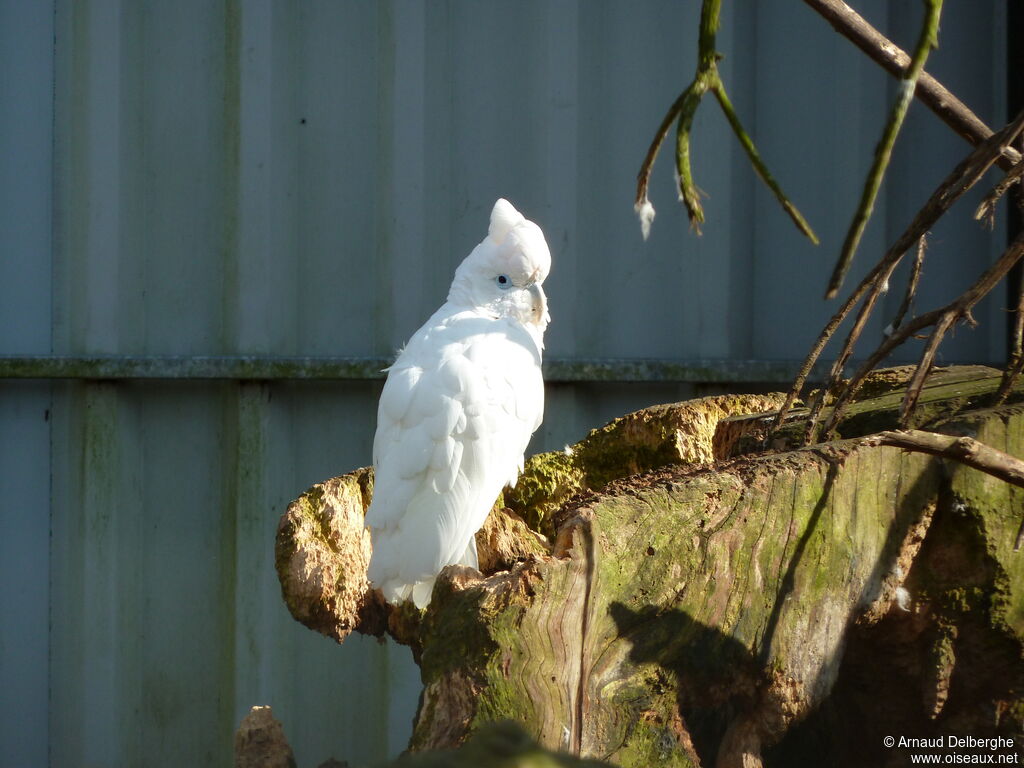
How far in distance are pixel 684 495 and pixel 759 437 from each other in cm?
68

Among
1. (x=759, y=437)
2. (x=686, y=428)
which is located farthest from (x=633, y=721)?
(x=686, y=428)

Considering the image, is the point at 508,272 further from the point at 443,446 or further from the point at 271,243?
the point at 271,243

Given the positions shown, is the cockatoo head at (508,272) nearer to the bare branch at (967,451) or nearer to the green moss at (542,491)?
the green moss at (542,491)

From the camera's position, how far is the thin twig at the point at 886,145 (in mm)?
1044

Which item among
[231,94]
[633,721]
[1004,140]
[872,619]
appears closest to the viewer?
[1004,140]

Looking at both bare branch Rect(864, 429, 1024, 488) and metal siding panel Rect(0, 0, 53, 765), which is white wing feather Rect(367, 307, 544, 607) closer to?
bare branch Rect(864, 429, 1024, 488)

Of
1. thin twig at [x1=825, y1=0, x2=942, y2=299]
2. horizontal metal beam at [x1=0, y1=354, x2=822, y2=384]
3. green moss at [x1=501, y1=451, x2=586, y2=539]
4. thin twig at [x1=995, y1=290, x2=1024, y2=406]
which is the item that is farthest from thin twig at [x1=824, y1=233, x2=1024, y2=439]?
horizontal metal beam at [x1=0, y1=354, x2=822, y2=384]

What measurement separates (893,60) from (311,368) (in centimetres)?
273

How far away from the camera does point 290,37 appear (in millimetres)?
4020


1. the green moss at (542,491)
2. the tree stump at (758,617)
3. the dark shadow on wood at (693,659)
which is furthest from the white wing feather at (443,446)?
the dark shadow on wood at (693,659)

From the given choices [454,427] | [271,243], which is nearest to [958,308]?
[454,427]

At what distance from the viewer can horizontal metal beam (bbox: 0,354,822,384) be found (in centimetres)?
390

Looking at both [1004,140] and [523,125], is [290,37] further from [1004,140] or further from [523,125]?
[1004,140]

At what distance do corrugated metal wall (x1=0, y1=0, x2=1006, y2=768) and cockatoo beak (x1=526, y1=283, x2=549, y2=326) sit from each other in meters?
0.97
